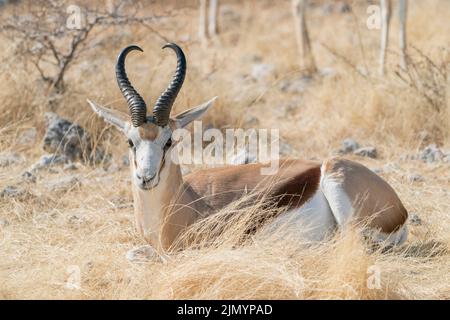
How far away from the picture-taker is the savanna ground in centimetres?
548

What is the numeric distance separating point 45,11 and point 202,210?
15.5ft

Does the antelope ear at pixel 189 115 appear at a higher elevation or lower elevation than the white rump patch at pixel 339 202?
higher

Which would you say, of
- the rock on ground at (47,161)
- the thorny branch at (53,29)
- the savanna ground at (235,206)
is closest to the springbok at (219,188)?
the savanna ground at (235,206)

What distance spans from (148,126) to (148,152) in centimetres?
24

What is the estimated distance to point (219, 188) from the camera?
6.54 m

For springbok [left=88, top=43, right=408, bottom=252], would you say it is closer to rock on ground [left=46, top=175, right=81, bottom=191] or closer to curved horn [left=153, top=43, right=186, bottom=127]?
curved horn [left=153, top=43, right=186, bottom=127]

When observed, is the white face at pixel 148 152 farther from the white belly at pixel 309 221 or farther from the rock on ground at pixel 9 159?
the rock on ground at pixel 9 159

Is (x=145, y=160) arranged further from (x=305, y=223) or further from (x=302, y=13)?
(x=302, y=13)

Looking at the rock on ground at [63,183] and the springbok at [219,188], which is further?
the rock on ground at [63,183]

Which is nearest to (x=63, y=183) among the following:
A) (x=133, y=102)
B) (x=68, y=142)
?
(x=68, y=142)

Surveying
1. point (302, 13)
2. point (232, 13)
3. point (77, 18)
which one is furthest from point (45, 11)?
point (232, 13)

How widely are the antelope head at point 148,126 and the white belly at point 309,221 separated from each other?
95 cm

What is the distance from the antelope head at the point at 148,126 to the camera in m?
5.84

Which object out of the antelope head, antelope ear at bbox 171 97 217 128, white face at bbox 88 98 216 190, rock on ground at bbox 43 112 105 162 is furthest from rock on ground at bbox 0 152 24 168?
antelope ear at bbox 171 97 217 128
